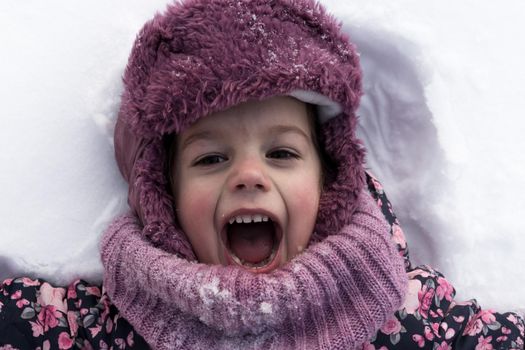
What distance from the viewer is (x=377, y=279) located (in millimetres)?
1058

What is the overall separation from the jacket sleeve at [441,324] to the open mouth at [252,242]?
0.80 ft

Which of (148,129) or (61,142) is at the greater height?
(148,129)

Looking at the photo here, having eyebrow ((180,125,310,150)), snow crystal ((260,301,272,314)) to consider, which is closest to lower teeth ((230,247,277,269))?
snow crystal ((260,301,272,314))

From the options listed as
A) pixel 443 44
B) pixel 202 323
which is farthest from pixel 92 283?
pixel 443 44

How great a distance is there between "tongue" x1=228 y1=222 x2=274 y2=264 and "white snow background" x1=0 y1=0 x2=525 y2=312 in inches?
11.6

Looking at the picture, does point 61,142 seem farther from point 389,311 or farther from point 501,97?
point 501,97

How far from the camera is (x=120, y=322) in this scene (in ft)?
3.79

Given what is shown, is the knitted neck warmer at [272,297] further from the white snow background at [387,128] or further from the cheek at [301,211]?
the white snow background at [387,128]

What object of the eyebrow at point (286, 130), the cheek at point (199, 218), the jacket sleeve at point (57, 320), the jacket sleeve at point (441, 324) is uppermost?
the eyebrow at point (286, 130)

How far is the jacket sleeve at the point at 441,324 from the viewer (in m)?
1.14

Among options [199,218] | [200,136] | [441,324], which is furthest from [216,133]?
[441,324]

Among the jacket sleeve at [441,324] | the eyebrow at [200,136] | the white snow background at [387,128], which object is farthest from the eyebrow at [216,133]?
the jacket sleeve at [441,324]

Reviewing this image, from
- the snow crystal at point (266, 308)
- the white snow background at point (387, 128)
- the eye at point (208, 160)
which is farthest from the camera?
the white snow background at point (387, 128)

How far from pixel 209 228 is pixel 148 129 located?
0.21 metres
